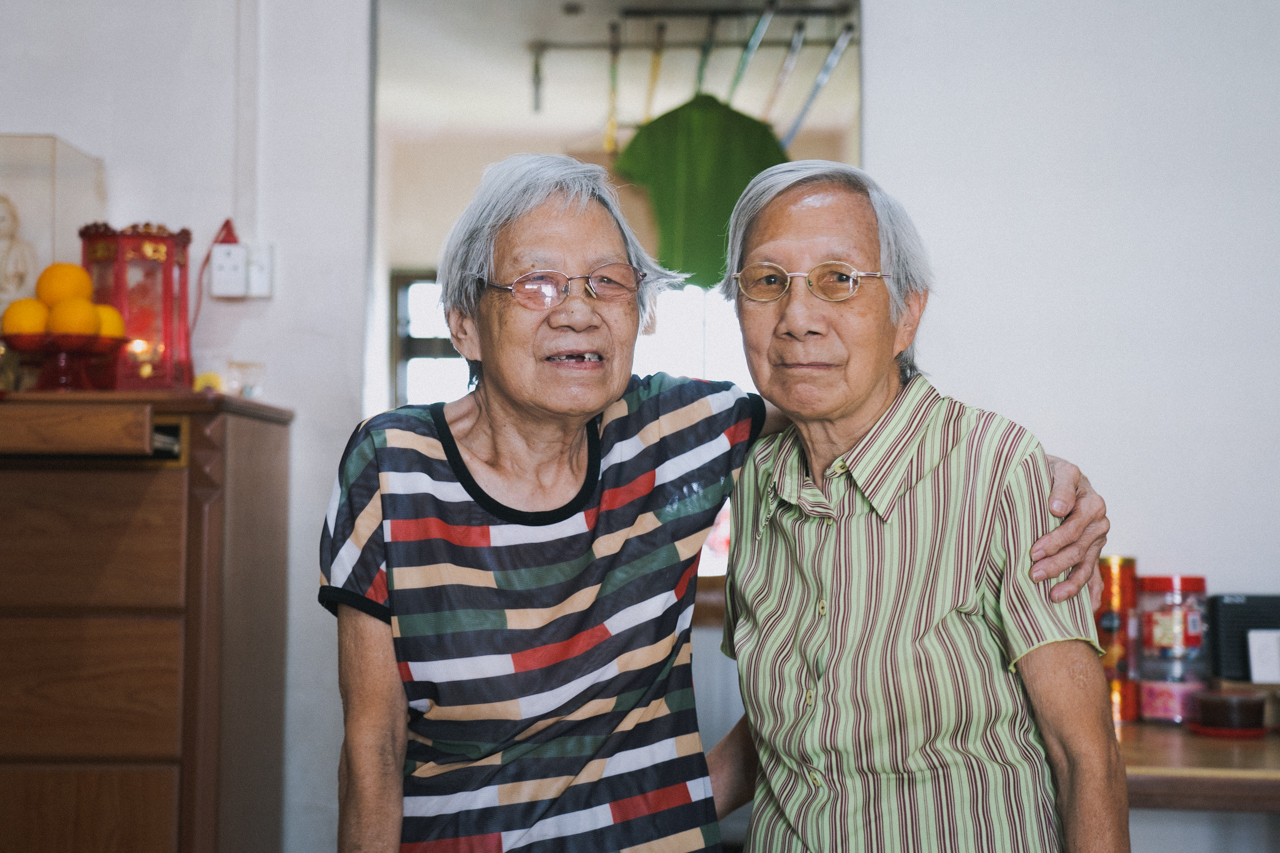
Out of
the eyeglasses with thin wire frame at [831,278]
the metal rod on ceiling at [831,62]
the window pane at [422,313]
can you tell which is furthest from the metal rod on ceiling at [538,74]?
the eyeglasses with thin wire frame at [831,278]

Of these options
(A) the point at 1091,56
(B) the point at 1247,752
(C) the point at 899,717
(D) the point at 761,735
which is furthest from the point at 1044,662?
(A) the point at 1091,56

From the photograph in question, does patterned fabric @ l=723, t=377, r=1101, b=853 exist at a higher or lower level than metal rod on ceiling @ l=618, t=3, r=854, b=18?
lower

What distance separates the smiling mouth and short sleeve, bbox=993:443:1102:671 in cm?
56

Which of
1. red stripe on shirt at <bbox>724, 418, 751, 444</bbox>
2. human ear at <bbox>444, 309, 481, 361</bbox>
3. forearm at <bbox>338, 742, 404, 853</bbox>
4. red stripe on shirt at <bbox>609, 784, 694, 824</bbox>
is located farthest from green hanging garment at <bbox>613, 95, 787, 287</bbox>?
forearm at <bbox>338, 742, 404, 853</bbox>

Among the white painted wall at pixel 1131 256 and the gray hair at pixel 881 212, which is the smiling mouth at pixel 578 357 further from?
the white painted wall at pixel 1131 256

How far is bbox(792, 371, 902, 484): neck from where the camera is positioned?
48.6 inches

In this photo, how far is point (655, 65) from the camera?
2.34 meters

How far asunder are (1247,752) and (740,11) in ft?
6.65

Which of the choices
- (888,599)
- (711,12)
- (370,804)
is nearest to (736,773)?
(888,599)

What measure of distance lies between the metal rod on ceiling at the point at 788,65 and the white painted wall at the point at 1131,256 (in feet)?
0.99

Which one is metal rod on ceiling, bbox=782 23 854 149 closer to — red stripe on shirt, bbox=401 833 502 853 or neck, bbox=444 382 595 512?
neck, bbox=444 382 595 512

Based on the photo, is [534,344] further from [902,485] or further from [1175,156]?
[1175,156]

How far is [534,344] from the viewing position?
1.24 meters

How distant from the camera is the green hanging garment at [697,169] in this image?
2.28 metres
